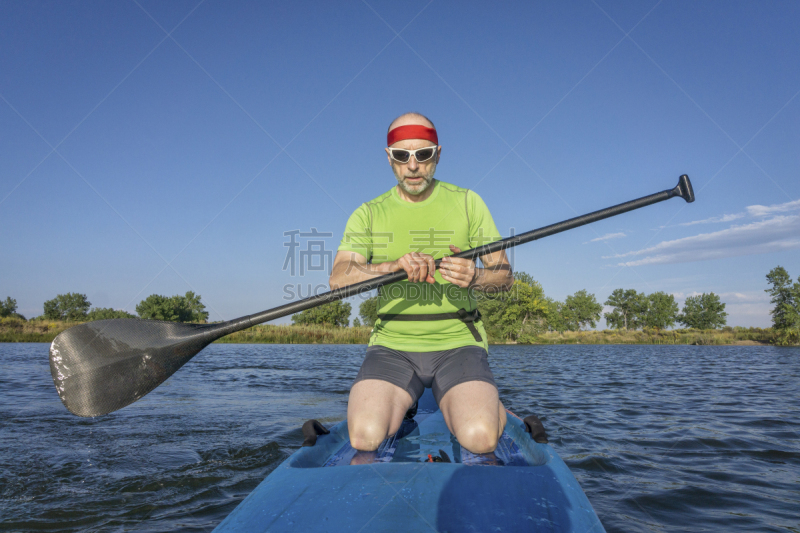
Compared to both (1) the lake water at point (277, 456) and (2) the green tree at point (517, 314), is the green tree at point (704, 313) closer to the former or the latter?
(2) the green tree at point (517, 314)

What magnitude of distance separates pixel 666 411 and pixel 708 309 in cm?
8429

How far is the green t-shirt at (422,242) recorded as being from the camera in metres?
2.84

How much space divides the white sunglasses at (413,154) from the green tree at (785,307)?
55.7 m

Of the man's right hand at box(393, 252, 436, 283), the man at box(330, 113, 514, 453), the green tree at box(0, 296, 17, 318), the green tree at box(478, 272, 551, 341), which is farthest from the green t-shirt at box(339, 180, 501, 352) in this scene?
the green tree at box(0, 296, 17, 318)

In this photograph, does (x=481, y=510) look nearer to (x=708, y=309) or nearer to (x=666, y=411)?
(x=666, y=411)

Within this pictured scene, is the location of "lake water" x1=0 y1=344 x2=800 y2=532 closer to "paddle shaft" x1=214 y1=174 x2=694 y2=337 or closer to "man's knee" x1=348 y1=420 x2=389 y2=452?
"man's knee" x1=348 y1=420 x2=389 y2=452

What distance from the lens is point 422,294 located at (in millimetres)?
2881

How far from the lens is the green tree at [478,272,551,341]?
4747cm

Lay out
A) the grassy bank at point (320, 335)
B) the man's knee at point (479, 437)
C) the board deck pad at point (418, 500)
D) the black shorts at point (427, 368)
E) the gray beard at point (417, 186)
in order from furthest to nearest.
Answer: the grassy bank at point (320, 335)
the gray beard at point (417, 186)
the black shorts at point (427, 368)
the man's knee at point (479, 437)
the board deck pad at point (418, 500)

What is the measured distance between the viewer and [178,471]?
11.2 feet

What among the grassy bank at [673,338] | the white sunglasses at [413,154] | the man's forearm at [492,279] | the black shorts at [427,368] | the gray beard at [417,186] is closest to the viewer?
the black shorts at [427,368]

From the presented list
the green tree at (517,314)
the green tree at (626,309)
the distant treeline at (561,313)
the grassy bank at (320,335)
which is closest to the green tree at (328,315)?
the distant treeline at (561,313)

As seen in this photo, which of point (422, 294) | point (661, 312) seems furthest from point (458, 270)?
point (661, 312)

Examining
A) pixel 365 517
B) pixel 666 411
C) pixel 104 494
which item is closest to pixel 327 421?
pixel 104 494
